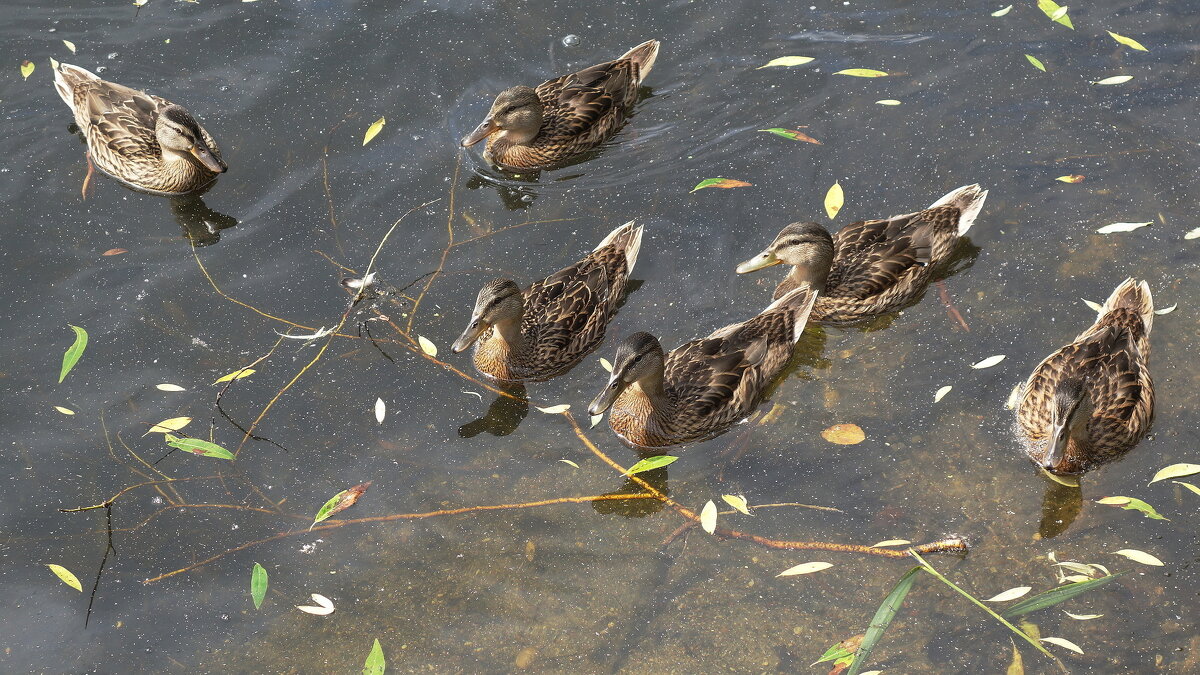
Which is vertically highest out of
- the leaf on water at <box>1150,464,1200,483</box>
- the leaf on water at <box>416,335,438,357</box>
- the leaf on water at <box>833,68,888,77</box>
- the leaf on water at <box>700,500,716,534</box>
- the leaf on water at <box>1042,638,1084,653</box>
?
the leaf on water at <box>833,68,888,77</box>

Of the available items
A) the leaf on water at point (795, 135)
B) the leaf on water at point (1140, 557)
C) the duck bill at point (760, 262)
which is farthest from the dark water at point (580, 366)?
the duck bill at point (760, 262)

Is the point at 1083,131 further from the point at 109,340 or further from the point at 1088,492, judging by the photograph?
the point at 109,340

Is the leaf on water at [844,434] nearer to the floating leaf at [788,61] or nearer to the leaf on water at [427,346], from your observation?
the leaf on water at [427,346]

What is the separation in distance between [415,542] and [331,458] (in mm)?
795

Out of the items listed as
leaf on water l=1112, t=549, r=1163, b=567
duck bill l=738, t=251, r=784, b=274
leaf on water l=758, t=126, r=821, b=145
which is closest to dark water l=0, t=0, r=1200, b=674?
leaf on water l=1112, t=549, r=1163, b=567

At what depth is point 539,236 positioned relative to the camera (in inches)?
298

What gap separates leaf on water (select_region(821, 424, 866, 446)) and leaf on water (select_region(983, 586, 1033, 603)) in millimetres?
1179

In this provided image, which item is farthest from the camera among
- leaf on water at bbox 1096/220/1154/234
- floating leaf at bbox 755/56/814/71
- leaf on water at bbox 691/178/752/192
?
floating leaf at bbox 755/56/814/71

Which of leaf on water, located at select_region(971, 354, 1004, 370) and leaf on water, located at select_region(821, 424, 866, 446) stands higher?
leaf on water, located at select_region(971, 354, 1004, 370)

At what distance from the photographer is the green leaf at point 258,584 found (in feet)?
18.5

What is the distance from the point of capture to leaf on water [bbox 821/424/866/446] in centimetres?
634

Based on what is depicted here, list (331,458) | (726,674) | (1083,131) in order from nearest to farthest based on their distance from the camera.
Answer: (726,674), (331,458), (1083,131)

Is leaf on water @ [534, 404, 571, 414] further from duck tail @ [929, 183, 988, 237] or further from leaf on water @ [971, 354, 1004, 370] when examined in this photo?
duck tail @ [929, 183, 988, 237]

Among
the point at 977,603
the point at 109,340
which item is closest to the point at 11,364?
the point at 109,340
